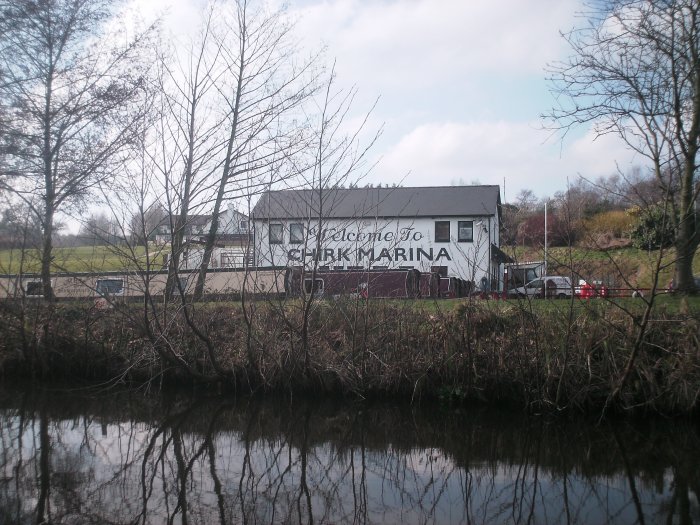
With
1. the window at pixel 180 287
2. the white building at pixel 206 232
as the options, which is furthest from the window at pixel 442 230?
the window at pixel 180 287

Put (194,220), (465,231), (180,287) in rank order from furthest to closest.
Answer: (465,231) < (194,220) < (180,287)

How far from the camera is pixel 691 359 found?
10.3m

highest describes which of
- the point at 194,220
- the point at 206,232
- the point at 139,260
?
the point at 194,220

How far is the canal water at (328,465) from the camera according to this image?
21.0ft

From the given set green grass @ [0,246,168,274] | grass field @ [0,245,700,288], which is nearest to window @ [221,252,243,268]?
grass field @ [0,245,700,288]

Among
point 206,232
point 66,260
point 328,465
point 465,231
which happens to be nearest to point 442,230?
point 465,231

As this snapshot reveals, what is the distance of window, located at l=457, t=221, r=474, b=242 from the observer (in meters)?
34.9

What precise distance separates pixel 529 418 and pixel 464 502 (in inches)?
162

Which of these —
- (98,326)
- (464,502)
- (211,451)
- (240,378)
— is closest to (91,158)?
(98,326)

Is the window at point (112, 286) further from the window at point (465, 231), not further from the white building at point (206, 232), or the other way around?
the window at point (465, 231)

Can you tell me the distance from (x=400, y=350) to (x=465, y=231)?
24.3 m

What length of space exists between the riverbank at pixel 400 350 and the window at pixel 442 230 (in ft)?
73.1

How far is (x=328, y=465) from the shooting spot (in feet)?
26.5

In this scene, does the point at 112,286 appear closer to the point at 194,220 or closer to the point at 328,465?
the point at 194,220
